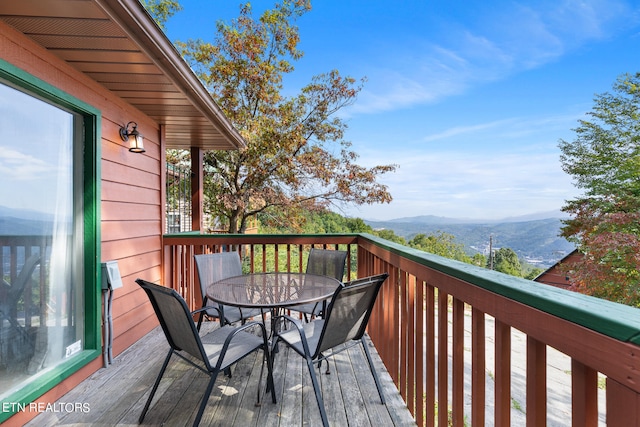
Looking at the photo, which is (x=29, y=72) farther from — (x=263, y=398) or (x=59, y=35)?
(x=263, y=398)

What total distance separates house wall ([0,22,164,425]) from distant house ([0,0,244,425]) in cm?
1

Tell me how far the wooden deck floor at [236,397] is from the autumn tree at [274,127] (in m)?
6.87

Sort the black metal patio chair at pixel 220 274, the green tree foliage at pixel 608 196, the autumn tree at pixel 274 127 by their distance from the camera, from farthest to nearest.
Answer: the autumn tree at pixel 274 127 → the green tree foliage at pixel 608 196 → the black metal patio chair at pixel 220 274


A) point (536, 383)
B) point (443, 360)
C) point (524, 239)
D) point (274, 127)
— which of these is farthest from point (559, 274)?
point (536, 383)

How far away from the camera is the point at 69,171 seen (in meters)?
2.48

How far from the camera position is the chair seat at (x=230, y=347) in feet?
6.21

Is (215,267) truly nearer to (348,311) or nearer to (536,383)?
(348,311)

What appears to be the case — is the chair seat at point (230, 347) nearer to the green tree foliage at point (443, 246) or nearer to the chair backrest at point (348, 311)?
the chair backrest at point (348, 311)

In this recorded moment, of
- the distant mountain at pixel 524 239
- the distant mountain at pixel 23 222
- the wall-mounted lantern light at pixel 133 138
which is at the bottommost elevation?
the distant mountain at pixel 524 239

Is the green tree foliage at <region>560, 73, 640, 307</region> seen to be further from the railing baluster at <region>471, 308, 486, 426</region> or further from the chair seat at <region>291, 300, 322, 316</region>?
the railing baluster at <region>471, 308, 486, 426</region>

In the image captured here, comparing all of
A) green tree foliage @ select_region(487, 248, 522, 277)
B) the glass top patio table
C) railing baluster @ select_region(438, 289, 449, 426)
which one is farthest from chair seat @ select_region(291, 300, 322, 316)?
green tree foliage @ select_region(487, 248, 522, 277)

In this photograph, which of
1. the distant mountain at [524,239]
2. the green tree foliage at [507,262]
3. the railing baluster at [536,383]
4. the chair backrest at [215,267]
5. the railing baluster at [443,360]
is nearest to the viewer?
the railing baluster at [536,383]

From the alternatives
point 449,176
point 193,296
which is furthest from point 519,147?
point 193,296

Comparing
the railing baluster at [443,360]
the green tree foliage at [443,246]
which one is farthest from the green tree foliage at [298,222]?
the railing baluster at [443,360]
